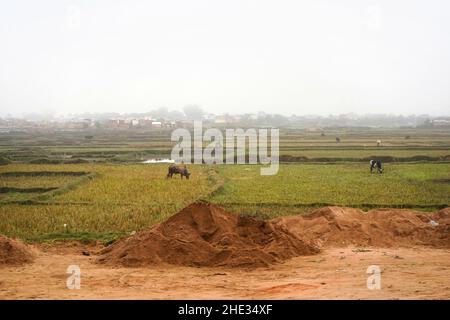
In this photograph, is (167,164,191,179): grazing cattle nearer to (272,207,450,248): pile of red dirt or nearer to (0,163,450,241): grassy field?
(0,163,450,241): grassy field

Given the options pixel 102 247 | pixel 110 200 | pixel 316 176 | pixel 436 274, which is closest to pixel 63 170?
pixel 110 200

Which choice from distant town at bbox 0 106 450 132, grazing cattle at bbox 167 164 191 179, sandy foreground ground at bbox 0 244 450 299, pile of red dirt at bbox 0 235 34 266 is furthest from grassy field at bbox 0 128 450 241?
distant town at bbox 0 106 450 132

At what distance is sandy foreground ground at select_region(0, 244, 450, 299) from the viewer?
754cm

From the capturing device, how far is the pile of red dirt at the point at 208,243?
9812 mm

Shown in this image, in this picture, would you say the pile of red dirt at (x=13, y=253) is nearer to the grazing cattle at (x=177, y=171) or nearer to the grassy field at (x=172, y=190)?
the grassy field at (x=172, y=190)

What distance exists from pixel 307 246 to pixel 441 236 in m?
3.44

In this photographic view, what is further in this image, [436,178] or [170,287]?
[436,178]

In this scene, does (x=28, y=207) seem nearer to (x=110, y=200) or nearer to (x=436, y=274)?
(x=110, y=200)

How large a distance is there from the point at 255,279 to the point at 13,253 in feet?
16.1

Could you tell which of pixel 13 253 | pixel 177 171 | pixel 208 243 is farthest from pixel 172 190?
pixel 13 253

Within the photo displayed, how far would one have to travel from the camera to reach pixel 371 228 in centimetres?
1223
